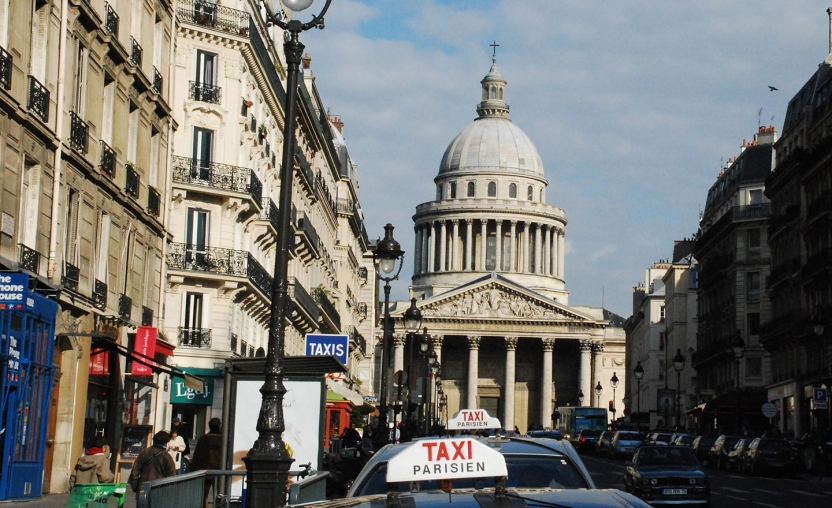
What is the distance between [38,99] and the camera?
24.5 meters

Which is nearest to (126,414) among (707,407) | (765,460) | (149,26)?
(149,26)

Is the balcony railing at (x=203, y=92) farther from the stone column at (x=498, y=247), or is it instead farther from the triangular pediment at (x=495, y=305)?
the stone column at (x=498, y=247)

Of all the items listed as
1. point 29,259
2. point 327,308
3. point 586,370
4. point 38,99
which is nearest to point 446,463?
point 29,259

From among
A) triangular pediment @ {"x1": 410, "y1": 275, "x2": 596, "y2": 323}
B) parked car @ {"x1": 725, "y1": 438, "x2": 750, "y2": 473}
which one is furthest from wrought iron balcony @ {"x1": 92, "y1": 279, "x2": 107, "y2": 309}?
triangular pediment @ {"x1": 410, "y1": 275, "x2": 596, "y2": 323}

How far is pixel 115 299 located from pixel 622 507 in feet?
82.1

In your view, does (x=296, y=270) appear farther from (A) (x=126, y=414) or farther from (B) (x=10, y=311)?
(B) (x=10, y=311)

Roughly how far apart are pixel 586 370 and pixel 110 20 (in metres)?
129

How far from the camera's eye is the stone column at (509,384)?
15438cm

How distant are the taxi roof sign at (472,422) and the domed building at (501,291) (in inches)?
4737

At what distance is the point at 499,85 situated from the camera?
19475 centimetres

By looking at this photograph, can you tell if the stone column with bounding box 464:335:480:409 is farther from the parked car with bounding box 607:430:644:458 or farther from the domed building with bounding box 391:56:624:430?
the parked car with bounding box 607:430:644:458

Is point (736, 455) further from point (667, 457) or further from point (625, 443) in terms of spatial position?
point (667, 457)

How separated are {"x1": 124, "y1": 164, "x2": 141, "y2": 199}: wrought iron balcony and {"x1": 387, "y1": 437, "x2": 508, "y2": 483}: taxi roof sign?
24.9 m

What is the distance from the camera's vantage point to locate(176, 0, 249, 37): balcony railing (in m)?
42.1
